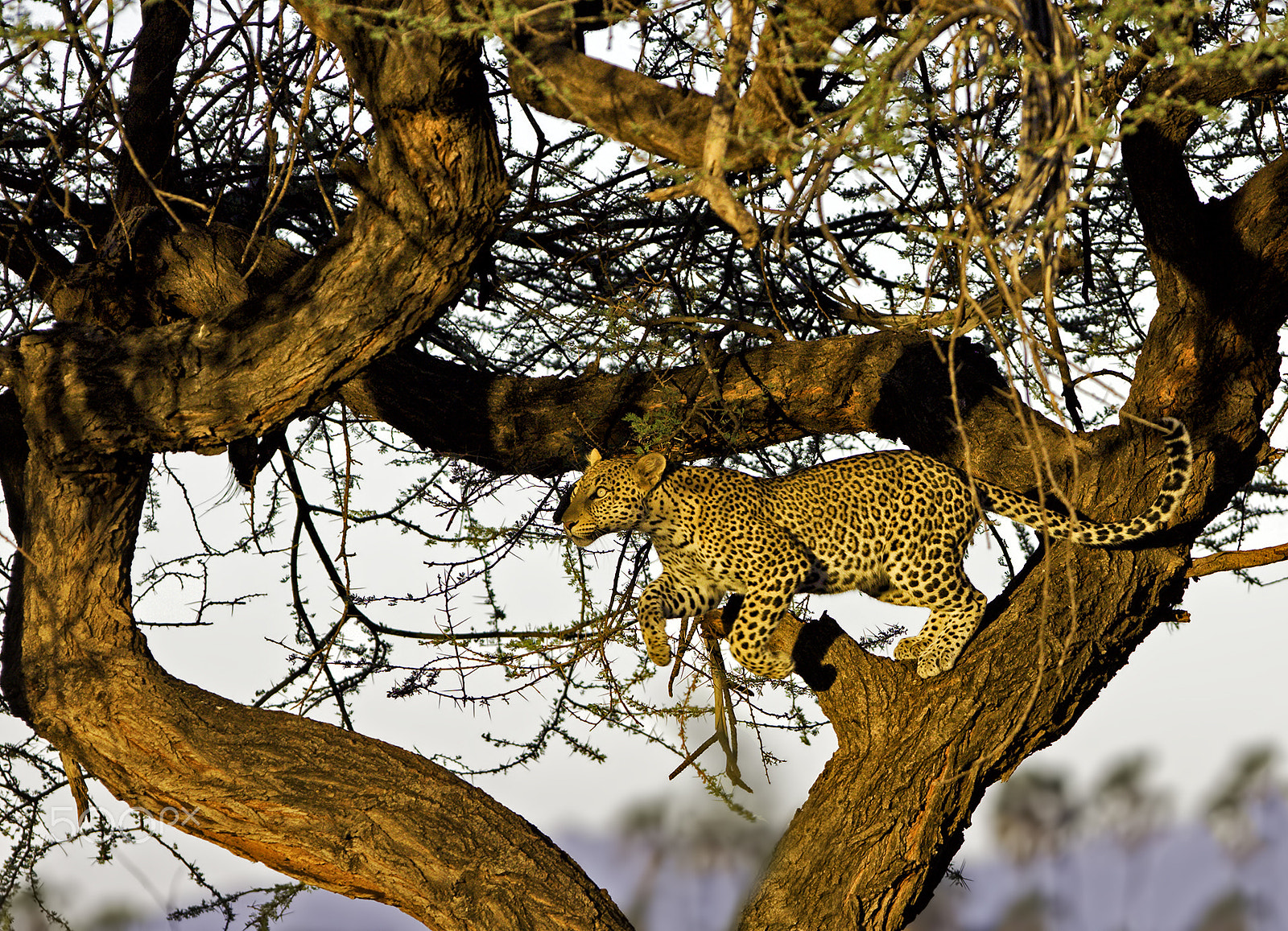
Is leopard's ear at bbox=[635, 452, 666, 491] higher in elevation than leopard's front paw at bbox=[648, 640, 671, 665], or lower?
higher

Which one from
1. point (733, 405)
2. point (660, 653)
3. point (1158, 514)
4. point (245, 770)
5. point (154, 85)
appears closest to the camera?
point (245, 770)

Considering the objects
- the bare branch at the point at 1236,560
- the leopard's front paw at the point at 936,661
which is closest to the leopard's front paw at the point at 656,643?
the leopard's front paw at the point at 936,661

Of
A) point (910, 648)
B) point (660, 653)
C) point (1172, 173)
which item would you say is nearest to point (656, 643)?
point (660, 653)

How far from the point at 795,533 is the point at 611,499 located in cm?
64

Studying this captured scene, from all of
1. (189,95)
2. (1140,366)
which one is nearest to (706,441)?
(1140,366)

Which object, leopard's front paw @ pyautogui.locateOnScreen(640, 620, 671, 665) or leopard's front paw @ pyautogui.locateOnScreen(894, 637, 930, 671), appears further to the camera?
leopard's front paw @ pyautogui.locateOnScreen(894, 637, 930, 671)

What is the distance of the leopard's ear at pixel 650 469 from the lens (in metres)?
4.36

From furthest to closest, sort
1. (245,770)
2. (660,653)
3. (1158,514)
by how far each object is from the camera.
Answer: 1. (660,653)
2. (1158,514)
3. (245,770)

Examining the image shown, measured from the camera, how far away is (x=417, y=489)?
17.5 ft

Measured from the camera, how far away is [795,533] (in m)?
4.41

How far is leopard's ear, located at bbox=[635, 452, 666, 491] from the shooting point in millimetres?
4355

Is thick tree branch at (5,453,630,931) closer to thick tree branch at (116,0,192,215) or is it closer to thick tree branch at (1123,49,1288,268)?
thick tree branch at (116,0,192,215)

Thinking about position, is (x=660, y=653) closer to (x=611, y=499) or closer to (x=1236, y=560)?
(x=611, y=499)

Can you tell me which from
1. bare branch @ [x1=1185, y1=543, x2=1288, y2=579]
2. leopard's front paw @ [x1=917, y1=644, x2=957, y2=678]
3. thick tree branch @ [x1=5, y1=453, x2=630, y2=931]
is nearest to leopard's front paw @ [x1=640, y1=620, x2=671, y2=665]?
thick tree branch @ [x1=5, y1=453, x2=630, y2=931]
